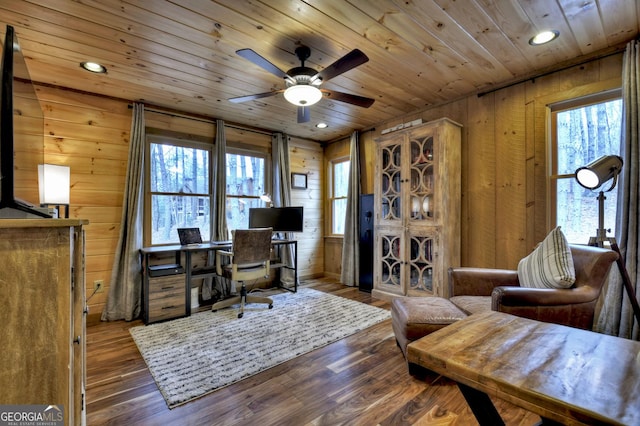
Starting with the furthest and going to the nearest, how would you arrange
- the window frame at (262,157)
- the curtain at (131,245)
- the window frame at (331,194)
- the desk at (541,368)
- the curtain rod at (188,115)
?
the window frame at (331,194)
the window frame at (262,157)
the curtain rod at (188,115)
the curtain at (131,245)
the desk at (541,368)

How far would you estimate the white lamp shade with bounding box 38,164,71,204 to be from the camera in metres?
2.36

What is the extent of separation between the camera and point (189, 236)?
139 inches

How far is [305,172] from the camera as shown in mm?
4938

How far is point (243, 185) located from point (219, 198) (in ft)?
1.68

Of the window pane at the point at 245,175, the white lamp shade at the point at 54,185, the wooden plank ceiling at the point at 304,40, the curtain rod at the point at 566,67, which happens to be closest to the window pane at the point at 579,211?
the curtain rod at the point at 566,67

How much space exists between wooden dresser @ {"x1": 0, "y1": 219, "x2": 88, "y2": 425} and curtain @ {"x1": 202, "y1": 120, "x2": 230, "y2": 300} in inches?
118

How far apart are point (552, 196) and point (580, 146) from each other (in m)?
0.50

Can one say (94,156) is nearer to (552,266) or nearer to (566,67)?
(552,266)

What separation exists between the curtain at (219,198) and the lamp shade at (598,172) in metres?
3.65

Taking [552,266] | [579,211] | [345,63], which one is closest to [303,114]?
[345,63]

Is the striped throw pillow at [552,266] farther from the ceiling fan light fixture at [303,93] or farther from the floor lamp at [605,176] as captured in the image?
the ceiling fan light fixture at [303,93]

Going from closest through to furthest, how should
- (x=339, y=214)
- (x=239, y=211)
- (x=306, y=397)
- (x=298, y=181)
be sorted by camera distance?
(x=306, y=397)
(x=239, y=211)
(x=298, y=181)
(x=339, y=214)

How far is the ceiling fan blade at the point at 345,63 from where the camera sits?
1877mm

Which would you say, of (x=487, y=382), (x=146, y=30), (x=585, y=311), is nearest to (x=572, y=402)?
(x=487, y=382)
